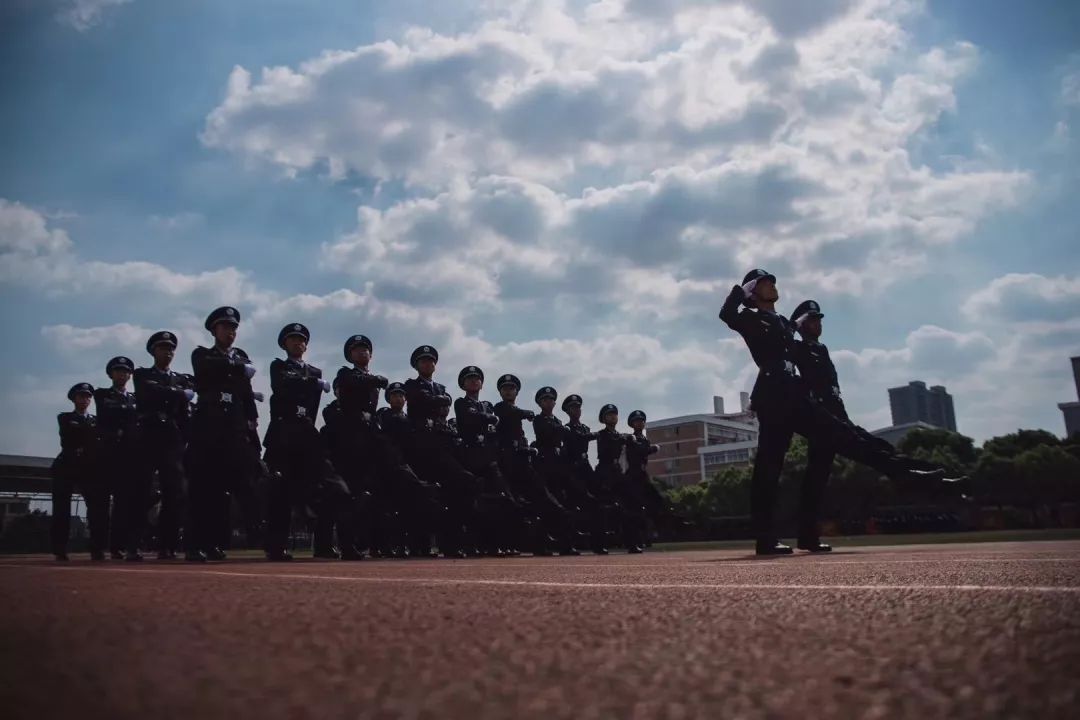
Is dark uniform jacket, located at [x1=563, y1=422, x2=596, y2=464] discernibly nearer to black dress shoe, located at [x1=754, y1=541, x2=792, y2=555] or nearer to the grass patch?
the grass patch

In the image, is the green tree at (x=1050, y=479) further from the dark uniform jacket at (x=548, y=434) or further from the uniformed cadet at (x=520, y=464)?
the uniformed cadet at (x=520, y=464)

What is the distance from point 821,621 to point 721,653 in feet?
1.48

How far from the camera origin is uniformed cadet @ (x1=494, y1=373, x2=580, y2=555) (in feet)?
37.1

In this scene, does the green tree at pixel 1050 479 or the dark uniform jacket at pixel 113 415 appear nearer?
the dark uniform jacket at pixel 113 415

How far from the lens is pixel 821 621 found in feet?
5.23

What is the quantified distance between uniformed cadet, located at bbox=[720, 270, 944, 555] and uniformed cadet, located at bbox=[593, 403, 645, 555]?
5.51 metres

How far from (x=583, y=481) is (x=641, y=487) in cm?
100

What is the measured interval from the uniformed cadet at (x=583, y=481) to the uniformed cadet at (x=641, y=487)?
0.61m

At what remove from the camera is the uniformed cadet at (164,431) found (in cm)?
846

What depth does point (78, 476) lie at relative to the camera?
387 inches

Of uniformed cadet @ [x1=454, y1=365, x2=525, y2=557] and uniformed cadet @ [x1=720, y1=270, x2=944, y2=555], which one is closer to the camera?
uniformed cadet @ [x1=720, y1=270, x2=944, y2=555]

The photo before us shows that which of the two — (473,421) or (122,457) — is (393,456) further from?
(122,457)

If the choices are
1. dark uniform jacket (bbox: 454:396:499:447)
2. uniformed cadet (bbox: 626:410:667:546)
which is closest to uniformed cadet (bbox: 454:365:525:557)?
dark uniform jacket (bbox: 454:396:499:447)

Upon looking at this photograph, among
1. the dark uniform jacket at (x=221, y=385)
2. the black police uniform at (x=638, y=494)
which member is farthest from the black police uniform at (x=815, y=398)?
the dark uniform jacket at (x=221, y=385)
